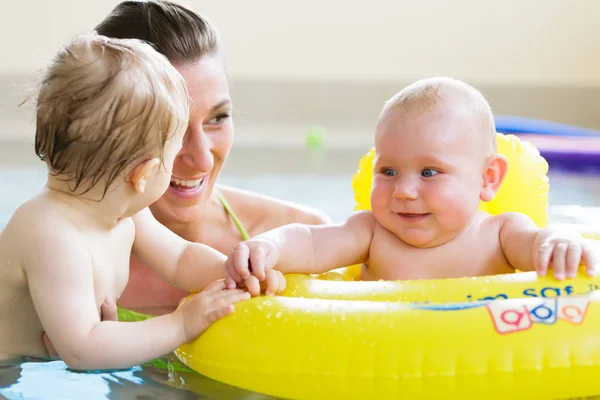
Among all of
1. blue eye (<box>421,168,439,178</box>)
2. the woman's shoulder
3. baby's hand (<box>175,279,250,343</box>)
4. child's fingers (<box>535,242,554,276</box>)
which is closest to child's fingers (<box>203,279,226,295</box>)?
baby's hand (<box>175,279,250,343</box>)

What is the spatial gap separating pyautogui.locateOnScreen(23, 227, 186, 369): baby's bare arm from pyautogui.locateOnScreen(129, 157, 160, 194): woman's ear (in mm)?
148

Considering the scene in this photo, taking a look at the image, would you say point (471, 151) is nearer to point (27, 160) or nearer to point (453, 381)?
point (453, 381)

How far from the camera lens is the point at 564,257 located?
5.89 ft

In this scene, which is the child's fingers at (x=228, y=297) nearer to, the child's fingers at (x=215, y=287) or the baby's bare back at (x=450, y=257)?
the child's fingers at (x=215, y=287)

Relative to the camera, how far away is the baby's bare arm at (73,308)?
1650 millimetres

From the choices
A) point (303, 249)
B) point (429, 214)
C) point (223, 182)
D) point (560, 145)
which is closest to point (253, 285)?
point (303, 249)

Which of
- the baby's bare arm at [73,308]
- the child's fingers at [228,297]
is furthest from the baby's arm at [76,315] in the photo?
the child's fingers at [228,297]

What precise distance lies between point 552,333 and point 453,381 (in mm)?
203

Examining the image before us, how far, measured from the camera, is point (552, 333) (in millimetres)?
1580

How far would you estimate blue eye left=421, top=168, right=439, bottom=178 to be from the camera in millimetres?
2000

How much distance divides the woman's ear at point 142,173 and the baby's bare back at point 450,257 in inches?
24.6

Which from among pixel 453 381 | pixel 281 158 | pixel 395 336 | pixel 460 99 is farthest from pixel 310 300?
pixel 281 158

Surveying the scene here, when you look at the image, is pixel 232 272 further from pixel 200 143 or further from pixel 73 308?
pixel 200 143

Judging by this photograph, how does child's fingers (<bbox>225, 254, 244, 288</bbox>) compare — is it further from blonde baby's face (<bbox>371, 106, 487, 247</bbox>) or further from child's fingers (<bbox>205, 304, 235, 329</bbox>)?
blonde baby's face (<bbox>371, 106, 487, 247</bbox>)
